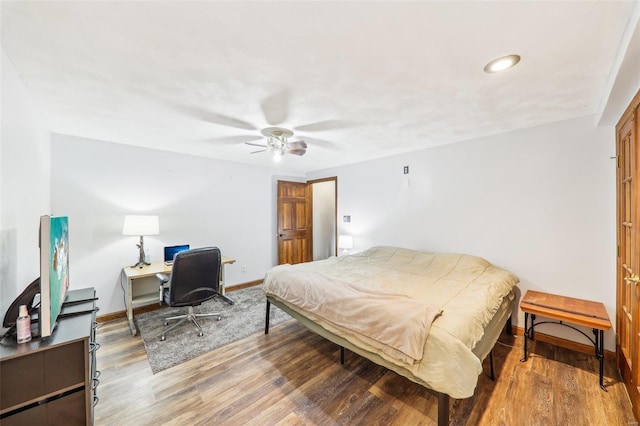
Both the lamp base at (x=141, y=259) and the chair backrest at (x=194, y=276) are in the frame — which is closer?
the chair backrest at (x=194, y=276)

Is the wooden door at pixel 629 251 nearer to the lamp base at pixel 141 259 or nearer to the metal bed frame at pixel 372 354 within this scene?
the metal bed frame at pixel 372 354

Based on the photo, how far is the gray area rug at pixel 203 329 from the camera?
8.02 feet

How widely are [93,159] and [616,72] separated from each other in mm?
5128

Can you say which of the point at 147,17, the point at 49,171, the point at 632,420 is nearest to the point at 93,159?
the point at 49,171

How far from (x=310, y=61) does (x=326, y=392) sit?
245cm

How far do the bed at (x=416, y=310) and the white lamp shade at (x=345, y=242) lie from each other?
1262 millimetres

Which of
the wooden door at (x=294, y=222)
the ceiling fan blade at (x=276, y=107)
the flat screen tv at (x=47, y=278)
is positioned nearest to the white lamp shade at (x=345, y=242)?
the wooden door at (x=294, y=222)

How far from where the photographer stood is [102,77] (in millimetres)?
1703

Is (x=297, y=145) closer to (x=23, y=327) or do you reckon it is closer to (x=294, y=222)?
(x=23, y=327)

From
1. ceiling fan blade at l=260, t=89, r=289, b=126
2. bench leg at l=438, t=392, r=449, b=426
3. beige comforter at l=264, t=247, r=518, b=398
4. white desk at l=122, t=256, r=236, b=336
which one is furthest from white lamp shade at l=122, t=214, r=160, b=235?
bench leg at l=438, t=392, r=449, b=426

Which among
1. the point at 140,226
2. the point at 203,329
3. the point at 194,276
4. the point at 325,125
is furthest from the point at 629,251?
the point at 140,226

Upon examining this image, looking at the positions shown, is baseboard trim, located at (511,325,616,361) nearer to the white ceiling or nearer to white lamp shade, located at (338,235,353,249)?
the white ceiling

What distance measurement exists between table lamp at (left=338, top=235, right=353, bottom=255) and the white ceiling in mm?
2363

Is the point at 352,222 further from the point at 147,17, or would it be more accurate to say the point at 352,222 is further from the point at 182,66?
the point at 147,17
